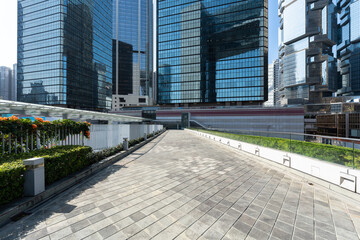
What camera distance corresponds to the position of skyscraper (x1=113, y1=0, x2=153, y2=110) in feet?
388

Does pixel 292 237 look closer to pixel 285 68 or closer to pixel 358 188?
pixel 358 188

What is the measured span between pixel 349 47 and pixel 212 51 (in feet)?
411

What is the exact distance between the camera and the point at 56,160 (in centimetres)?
523

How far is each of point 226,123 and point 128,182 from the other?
58.2 m

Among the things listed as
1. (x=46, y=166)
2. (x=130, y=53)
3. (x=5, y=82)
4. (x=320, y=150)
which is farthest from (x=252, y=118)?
(x=5, y=82)

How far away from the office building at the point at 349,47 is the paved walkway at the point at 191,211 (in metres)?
169

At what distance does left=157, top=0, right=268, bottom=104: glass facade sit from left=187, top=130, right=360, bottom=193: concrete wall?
2560 inches

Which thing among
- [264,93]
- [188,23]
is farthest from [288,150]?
[188,23]

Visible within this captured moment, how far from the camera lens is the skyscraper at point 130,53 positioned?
4656 inches

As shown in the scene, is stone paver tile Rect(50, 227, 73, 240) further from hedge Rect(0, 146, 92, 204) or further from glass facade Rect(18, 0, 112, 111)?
glass facade Rect(18, 0, 112, 111)

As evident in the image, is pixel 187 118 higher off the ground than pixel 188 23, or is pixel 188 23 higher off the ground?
pixel 188 23

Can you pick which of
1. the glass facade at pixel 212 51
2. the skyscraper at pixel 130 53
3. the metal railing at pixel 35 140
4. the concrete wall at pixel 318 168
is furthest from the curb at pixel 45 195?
the skyscraper at pixel 130 53

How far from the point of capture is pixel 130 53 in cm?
12188

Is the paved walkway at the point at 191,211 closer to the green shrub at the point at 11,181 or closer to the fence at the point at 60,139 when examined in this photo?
the green shrub at the point at 11,181
